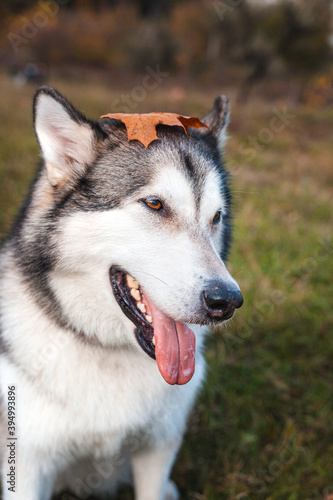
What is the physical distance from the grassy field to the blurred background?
1 centimetres

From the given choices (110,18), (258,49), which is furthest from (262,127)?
(110,18)

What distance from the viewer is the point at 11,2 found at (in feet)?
60.1

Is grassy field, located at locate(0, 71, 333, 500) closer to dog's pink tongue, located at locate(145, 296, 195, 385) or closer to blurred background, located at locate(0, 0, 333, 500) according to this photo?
blurred background, located at locate(0, 0, 333, 500)

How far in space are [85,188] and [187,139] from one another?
1.86 ft

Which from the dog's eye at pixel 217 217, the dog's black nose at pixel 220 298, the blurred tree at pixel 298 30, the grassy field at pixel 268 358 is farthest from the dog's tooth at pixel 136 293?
the blurred tree at pixel 298 30

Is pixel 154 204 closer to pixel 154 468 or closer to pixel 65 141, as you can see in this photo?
pixel 65 141

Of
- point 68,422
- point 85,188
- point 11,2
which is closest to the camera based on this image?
point 85,188

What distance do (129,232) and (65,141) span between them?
0.55 m

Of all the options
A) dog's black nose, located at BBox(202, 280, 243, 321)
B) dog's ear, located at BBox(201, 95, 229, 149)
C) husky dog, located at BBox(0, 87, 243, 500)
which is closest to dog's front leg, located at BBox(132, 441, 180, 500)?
husky dog, located at BBox(0, 87, 243, 500)

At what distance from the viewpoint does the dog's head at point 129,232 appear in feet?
5.96

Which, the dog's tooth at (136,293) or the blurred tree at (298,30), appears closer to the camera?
the dog's tooth at (136,293)

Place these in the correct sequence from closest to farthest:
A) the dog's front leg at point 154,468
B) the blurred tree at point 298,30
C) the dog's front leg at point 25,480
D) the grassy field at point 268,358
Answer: the dog's front leg at point 25,480 → the dog's front leg at point 154,468 → the grassy field at point 268,358 → the blurred tree at point 298,30

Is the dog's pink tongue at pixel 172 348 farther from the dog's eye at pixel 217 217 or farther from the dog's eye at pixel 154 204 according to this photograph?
the dog's eye at pixel 217 217

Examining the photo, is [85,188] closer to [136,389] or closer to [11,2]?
[136,389]
